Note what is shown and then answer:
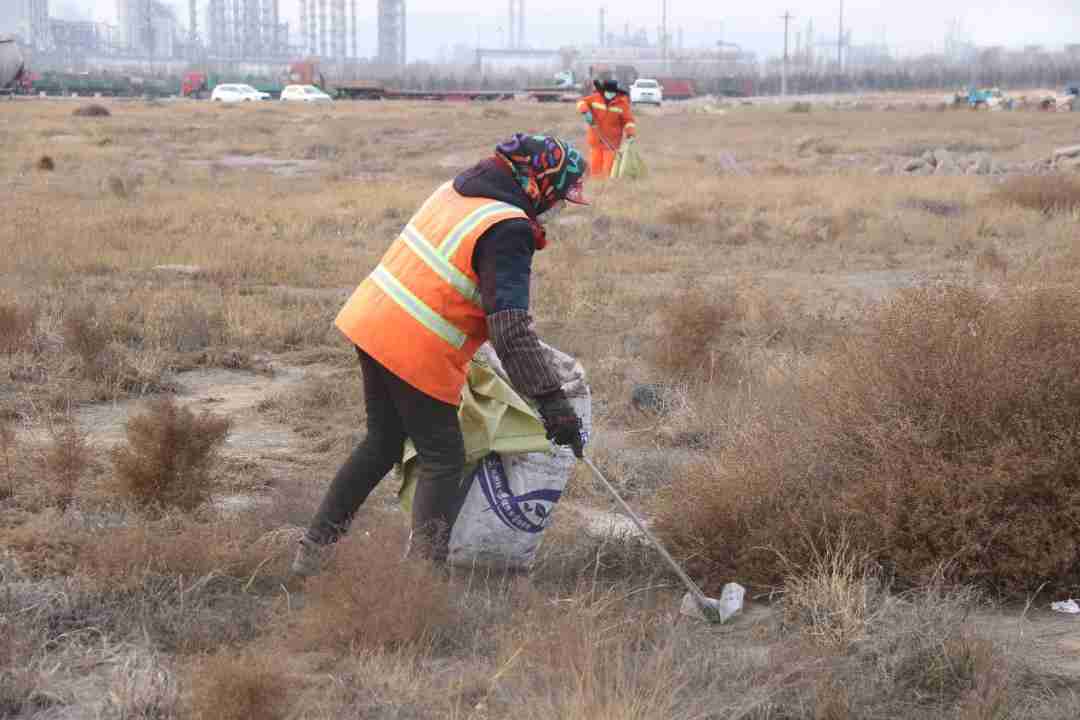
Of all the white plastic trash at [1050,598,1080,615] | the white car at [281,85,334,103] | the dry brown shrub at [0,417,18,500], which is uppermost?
the white car at [281,85,334,103]

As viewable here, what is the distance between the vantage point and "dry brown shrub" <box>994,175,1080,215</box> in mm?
15562

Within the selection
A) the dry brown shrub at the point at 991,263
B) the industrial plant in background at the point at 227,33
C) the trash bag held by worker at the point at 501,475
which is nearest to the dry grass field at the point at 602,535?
the trash bag held by worker at the point at 501,475

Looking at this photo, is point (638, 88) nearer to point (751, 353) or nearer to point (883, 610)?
point (751, 353)

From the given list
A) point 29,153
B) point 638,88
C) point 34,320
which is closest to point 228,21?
point 638,88

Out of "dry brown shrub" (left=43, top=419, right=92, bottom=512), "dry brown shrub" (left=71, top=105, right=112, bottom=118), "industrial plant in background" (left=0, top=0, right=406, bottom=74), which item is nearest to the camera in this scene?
"dry brown shrub" (left=43, top=419, right=92, bottom=512)

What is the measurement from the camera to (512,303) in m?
4.02

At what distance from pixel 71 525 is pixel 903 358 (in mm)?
2855

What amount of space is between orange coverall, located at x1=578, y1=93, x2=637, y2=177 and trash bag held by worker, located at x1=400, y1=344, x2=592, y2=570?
12.8 metres

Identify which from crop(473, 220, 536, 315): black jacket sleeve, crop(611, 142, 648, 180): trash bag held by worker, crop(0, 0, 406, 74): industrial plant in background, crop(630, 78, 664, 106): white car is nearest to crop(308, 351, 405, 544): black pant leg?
crop(473, 220, 536, 315): black jacket sleeve

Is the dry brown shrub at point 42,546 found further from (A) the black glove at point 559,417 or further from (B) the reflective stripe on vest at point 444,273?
(A) the black glove at point 559,417

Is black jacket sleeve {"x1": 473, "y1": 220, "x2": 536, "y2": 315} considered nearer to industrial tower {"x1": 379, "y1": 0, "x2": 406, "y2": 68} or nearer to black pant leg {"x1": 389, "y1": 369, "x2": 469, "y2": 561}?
black pant leg {"x1": 389, "y1": 369, "x2": 469, "y2": 561}

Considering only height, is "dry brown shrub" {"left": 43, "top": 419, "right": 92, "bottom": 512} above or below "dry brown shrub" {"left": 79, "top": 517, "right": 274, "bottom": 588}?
above

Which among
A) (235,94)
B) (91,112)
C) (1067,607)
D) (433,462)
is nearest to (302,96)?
(235,94)

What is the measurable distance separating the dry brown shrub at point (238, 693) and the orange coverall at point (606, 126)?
14.2 m
